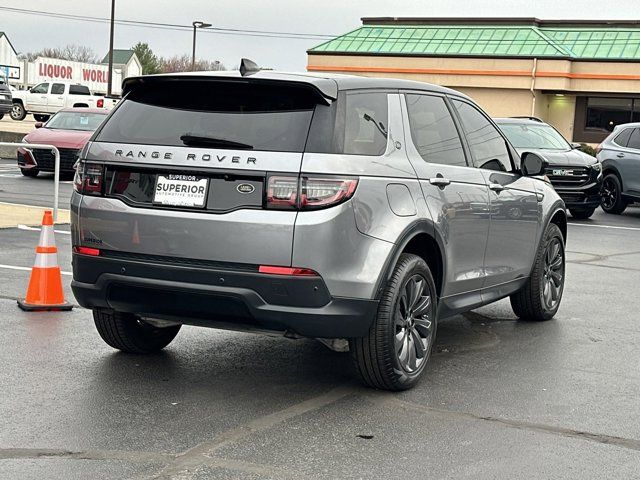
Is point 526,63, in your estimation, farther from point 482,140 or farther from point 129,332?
point 129,332

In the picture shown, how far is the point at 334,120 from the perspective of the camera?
561 centimetres

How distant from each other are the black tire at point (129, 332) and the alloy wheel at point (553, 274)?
3.17m

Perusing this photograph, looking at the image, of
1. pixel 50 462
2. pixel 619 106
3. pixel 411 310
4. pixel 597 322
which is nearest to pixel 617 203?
pixel 597 322

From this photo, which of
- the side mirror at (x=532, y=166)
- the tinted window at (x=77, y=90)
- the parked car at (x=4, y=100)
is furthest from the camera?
the tinted window at (x=77, y=90)

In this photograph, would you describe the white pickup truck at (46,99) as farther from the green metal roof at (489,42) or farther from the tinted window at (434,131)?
the tinted window at (434,131)

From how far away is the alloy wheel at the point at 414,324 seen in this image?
605cm

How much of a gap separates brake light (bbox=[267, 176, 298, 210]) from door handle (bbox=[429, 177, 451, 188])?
119 centimetres

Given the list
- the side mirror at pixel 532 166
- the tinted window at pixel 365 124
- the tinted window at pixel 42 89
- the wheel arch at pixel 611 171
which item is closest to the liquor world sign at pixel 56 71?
the tinted window at pixel 42 89

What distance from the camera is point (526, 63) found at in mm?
45406

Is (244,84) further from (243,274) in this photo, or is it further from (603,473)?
(603,473)

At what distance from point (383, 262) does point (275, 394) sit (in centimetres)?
99

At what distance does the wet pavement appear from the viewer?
187 inches

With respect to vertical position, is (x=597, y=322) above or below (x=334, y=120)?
below

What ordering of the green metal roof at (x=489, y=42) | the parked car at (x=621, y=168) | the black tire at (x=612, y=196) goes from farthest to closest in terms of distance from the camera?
1. the green metal roof at (x=489, y=42)
2. the black tire at (x=612, y=196)
3. the parked car at (x=621, y=168)
